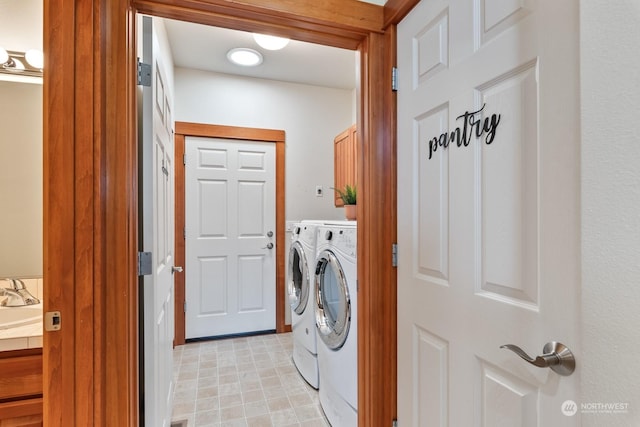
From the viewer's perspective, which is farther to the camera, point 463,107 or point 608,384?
point 463,107

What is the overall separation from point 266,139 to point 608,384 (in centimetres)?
293

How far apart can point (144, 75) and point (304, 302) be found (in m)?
1.68

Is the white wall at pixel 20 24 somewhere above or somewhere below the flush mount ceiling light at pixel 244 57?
below

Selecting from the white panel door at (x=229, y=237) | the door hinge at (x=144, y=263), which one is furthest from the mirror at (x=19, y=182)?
the white panel door at (x=229, y=237)

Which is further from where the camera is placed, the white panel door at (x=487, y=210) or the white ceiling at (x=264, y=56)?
the white ceiling at (x=264, y=56)

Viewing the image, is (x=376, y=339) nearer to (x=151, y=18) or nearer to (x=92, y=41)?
(x=92, y=41)

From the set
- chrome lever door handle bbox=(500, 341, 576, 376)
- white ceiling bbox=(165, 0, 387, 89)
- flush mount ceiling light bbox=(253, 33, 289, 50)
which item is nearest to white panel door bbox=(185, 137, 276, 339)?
white ceiling bbox=(165, 0, 387, 89)

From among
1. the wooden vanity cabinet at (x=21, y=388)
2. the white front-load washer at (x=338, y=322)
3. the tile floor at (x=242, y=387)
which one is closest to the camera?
the wooden vanity cabinet at (x=21, y=388)

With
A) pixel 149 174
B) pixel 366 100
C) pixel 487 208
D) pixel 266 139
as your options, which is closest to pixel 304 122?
pixel 266 139

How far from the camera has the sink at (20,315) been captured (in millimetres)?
1112

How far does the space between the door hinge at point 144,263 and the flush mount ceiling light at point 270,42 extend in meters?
1.83

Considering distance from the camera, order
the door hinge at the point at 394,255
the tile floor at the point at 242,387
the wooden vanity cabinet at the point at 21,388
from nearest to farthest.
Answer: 1. the wooden vanity cabinet at the point at 21,388
2. the door hinge at the point at 394,255
3. the tile floor at the point at 242,387

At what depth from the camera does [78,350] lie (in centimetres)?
89

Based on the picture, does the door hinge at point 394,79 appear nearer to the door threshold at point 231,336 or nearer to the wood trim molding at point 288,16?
the wood trim molding at point 288,16
